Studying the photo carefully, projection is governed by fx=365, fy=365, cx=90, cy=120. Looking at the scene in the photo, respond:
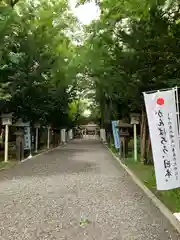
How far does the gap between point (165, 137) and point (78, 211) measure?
2.15 m

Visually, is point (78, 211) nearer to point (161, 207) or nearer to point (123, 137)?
point (161, 207)

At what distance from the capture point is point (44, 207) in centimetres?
699

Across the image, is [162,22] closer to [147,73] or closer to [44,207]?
[147,73]

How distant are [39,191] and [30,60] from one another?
10.4 meters

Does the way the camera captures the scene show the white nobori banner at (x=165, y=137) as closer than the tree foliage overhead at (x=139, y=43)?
Yes

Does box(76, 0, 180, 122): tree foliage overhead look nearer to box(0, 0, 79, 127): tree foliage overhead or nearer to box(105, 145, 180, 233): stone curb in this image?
box(105, 145, 180, 233): stone curb

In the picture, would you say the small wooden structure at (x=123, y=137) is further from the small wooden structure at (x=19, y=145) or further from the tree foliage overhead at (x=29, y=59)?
the small wooden structure at (x=19, y=145)

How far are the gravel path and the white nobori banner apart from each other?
729 mm

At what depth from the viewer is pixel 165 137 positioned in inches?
275

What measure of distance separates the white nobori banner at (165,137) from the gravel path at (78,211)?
73 cm

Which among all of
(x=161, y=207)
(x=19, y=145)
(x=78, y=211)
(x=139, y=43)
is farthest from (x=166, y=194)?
(x=19, y=145)

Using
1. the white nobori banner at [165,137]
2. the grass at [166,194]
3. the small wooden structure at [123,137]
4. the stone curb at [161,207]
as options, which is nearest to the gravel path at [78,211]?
the stone curb at [161,207]

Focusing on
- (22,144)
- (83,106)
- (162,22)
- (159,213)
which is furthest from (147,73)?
(83,106)

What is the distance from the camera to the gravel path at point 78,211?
5270 mm
